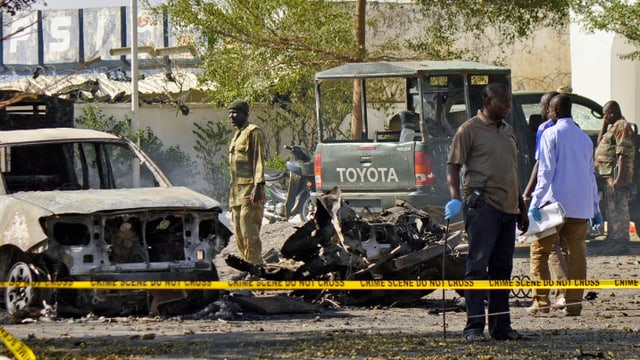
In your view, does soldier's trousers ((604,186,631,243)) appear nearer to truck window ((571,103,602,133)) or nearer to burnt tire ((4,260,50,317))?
truck window ((571,103,602,133))

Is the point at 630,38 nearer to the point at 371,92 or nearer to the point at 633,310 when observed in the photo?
the point at 371,92

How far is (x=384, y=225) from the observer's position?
1128 centimetres

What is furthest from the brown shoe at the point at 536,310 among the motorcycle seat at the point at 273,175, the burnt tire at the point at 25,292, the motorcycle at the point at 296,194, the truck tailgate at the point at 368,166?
the motorcycle seat at the point at 273,175

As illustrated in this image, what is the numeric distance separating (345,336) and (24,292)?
9.91 feet

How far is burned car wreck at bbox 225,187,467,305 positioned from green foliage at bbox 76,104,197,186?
14703 millimetres

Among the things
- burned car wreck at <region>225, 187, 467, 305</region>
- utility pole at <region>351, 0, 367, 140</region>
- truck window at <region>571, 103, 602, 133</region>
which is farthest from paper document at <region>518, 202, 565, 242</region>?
utility pole at <region>351, 0, 367, 140</region>

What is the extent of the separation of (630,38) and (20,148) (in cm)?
1164

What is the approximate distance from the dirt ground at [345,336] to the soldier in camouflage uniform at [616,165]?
5.21 m

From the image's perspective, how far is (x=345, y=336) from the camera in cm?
895

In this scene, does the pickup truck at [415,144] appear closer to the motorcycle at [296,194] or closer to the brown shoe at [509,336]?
the motorcycle at [296,194]

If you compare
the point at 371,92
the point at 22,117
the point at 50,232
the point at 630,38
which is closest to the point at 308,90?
the point at 371,92

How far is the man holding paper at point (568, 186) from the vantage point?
400 inches

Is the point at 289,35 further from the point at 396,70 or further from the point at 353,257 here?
the point at 353,257

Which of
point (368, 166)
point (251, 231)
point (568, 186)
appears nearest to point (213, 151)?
point (368, 166)
